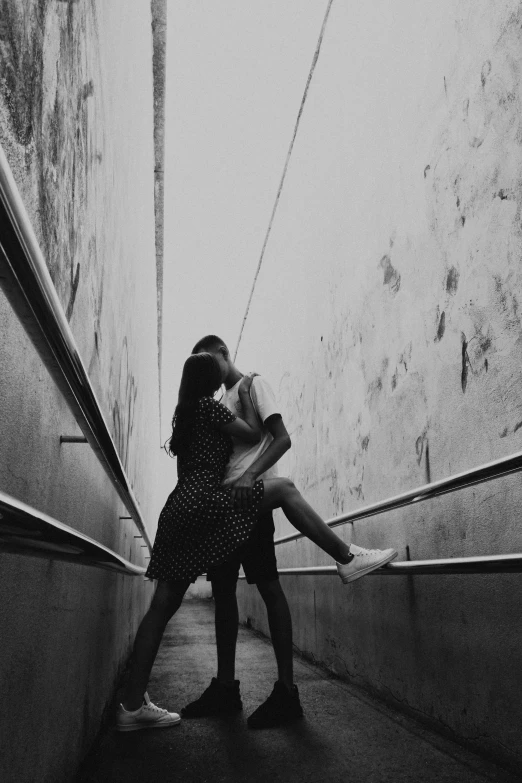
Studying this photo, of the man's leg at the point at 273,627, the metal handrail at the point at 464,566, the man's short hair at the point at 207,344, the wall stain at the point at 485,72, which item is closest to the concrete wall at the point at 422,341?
the wall stain at the point at 485,72

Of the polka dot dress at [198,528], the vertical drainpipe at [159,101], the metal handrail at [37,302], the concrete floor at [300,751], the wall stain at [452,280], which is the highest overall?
the vertical drainpipe at [159,101]

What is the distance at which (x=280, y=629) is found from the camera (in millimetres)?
2021

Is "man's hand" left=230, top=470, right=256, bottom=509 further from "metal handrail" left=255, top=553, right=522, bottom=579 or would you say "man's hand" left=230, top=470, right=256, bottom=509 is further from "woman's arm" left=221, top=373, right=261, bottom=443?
"metal handrail" left=255, top=553, right=522, bottom=579

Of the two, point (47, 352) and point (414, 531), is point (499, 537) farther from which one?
point (47, 352)

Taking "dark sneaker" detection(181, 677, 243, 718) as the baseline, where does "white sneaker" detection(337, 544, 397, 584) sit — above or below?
above

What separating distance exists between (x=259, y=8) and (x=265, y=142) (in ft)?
3.41

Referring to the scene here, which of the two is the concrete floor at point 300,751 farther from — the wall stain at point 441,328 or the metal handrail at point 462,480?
the wall stain at point 441,328

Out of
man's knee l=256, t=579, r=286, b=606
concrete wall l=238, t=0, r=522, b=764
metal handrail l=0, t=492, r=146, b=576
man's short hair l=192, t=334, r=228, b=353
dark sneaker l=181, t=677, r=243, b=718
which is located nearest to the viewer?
metal handrail l=0, t=492, r=146, b=576

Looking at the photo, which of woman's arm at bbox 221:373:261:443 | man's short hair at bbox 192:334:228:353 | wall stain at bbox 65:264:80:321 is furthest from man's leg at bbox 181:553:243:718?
wall stain at bbox 65:264:80:321

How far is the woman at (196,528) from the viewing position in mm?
1797

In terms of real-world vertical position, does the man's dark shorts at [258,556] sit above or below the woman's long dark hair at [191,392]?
below

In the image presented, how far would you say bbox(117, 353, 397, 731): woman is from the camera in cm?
→ 180

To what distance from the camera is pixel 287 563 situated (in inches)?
155

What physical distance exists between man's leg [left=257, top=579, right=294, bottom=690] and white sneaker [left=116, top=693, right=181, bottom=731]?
36cm
